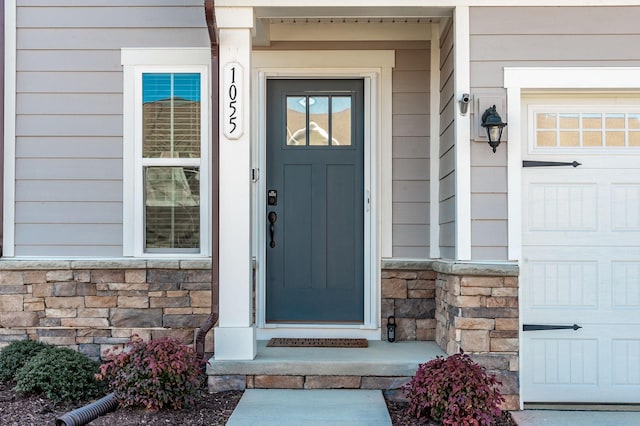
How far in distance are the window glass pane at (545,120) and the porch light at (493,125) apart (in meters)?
0.36

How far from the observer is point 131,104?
435 cm

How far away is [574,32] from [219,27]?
226 centimetres

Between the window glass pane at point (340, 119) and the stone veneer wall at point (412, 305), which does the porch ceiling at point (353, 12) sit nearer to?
the window glass pane at point (340, 119)

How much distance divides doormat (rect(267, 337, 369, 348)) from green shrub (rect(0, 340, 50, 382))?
5.22 ft

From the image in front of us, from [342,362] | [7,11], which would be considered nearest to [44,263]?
[7,11]

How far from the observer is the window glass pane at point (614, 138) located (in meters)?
3.92

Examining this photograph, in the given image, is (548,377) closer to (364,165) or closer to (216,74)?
(364,165)

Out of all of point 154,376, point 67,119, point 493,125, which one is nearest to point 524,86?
point 493,125

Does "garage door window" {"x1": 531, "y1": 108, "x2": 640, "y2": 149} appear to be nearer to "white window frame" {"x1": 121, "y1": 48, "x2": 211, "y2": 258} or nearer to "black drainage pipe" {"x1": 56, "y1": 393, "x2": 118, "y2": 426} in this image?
"white window frame" {"x1": 121, "y1": 48, "x2": 211, "y2": 258}

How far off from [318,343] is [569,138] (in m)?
2.21

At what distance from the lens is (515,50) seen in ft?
12.6

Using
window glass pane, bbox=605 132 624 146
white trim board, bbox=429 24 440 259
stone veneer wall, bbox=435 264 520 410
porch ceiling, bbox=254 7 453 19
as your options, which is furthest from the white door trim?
window glass pane, bbox=605 132 624 146

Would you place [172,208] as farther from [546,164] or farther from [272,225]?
[546,164]

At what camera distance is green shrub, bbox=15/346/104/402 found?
12.0ft
